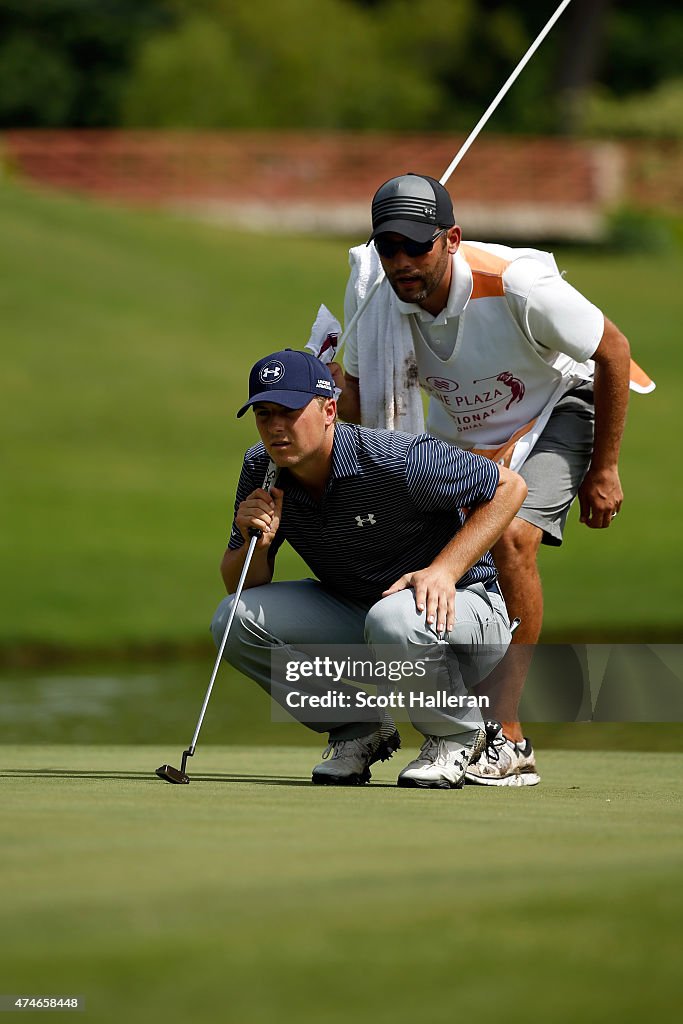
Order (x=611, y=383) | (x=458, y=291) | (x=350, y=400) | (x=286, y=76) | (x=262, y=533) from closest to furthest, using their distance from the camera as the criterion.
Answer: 1. (x=262, y=533)
2. (x=458, y=291)
3. (x=611, y=383)
4. (x=350, y=400)
5. (x=286, y=76)

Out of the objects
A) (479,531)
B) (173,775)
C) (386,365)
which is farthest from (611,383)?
(173,775)

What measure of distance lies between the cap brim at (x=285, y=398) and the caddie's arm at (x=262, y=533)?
0.30m

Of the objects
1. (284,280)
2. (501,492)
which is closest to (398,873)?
(501,492)

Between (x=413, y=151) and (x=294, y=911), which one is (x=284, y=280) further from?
(x=294, y=911)

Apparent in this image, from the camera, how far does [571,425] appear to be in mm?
5570

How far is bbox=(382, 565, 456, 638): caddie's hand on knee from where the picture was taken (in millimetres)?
4547

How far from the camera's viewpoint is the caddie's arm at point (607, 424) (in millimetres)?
5285

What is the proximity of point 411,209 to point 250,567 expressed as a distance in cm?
108

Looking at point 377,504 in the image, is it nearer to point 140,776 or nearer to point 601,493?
point 140,776

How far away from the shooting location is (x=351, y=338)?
5586 mm

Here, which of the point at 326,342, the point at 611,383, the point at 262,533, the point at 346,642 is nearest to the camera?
the point at 262,533

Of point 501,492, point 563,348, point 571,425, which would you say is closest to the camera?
point 501,492

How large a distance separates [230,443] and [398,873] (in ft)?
71.2

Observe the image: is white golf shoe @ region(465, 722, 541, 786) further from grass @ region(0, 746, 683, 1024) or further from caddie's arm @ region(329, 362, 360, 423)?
caddie's arm @ region(329, 362, 360, 423)
